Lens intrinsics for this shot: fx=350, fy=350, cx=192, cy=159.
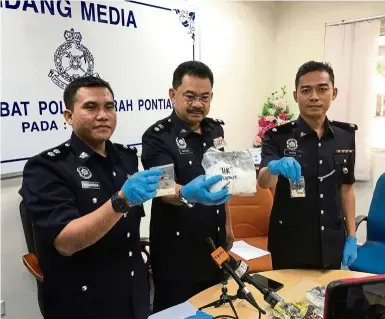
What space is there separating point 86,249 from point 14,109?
1.11 meters

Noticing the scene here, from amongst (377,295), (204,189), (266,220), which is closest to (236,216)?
(266,220)

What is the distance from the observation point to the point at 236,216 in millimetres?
2762

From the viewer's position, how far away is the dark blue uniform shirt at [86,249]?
113cm

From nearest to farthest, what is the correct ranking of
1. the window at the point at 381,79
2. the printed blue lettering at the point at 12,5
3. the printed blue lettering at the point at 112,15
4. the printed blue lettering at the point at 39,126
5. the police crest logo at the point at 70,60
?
1. the printed blue lettering at the point at 12,5
2. the printed blue lettering at the point at 39,126
3. the police crest logo at the point at 70,60
4. the printed blue lettering at the point at 112,15
5. the window at the point at 381,79

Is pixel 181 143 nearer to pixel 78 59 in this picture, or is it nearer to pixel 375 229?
pixel 78 59

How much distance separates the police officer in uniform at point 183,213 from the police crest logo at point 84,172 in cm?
39

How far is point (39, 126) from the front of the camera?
2.05m

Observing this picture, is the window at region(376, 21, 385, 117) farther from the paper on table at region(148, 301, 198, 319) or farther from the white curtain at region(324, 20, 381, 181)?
the paper on table at region(148, 301, 198, 319)

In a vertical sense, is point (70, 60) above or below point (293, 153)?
above

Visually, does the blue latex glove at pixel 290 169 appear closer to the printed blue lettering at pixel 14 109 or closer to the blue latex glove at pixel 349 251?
the blue latex glove at pixel 349 251

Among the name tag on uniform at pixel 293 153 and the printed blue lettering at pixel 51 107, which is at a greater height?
the printed blue lettering at pixel 51 107

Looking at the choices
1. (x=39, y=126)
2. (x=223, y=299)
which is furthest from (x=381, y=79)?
(x=39, y=126)

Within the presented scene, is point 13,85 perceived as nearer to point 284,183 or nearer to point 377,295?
point 284,183

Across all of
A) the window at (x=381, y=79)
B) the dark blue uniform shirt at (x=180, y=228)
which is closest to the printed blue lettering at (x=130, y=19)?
the dark blue uniform shirt at (x=180, y=228)
